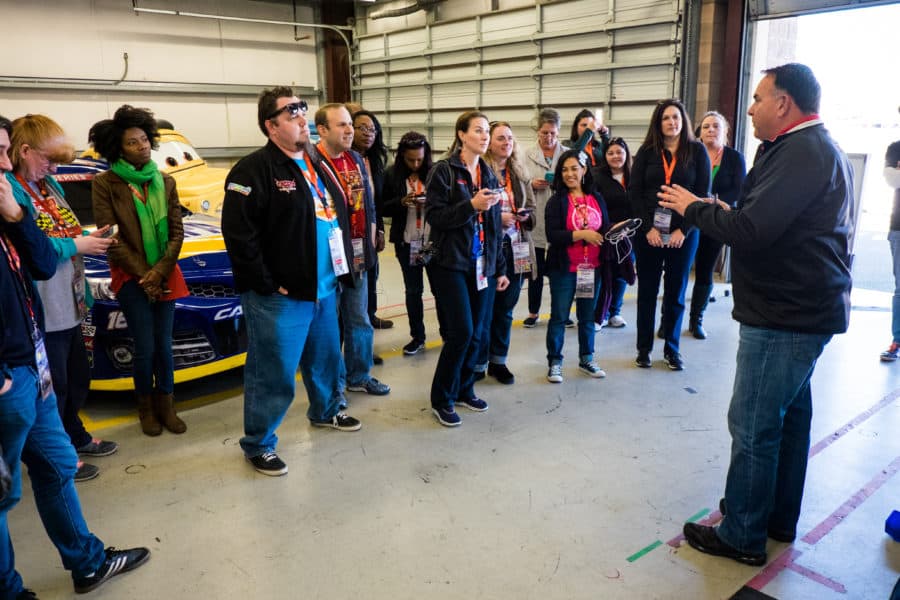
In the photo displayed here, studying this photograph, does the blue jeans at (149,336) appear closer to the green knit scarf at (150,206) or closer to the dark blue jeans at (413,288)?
the green knit scarf at (150,206)

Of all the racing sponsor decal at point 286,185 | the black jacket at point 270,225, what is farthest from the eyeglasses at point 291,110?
the racing sponsor decal at point 286,185

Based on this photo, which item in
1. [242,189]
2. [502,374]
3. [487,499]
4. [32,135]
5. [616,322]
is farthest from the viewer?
[616,322]

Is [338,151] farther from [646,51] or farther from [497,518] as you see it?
[646,51]

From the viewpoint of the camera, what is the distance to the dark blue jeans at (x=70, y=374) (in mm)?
3100

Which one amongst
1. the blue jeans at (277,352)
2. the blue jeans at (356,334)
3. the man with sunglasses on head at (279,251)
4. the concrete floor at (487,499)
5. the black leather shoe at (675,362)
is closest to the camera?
the concrete floor at (487,499)

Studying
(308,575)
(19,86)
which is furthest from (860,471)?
(19,86)

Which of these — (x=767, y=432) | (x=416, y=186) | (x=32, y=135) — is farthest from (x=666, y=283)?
(x=32, y=135)

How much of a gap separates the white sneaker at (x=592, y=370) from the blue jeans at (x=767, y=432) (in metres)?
1.98

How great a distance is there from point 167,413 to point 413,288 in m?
1.99

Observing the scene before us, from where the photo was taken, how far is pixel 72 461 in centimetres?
229

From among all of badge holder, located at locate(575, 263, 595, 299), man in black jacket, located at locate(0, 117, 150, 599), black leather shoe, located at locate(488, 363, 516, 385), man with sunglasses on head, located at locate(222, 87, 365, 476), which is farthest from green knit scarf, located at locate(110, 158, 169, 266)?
badge holder, located at locate(575, 263, 595, 299)

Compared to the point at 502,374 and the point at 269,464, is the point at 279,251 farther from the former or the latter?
the point at 502,374

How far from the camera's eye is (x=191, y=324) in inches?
159

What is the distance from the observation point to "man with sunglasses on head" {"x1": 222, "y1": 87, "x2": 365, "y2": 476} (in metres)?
3.03
